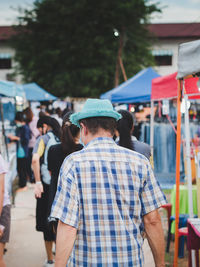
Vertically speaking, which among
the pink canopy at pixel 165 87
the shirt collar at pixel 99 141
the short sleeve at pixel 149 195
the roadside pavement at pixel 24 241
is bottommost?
the roadside pavement at pixel 24 241

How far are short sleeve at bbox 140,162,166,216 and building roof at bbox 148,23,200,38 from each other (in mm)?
33524

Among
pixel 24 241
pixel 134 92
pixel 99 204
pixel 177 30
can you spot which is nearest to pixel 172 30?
pixel 177 30

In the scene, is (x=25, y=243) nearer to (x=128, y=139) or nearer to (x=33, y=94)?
(x=128, y=139)

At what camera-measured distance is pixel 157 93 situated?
6.45 metres

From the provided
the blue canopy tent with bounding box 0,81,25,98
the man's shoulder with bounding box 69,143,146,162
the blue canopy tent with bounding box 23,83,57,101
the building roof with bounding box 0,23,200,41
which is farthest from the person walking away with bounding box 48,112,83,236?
the building roof with bounding box 0,23,200,41

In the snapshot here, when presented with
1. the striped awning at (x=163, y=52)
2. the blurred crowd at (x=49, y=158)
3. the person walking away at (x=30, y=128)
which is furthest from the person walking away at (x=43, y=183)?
the striped awning at (x=163, y=52)

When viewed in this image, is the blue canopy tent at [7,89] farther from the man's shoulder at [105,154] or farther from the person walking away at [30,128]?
the man's shoulder at [105,154]

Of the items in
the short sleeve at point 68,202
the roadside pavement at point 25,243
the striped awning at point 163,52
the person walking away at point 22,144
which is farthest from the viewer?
the striped awning at point 163,52

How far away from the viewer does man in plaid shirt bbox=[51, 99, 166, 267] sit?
2.06m

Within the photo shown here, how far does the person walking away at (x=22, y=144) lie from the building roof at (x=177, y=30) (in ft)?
88.2

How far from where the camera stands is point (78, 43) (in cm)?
2628

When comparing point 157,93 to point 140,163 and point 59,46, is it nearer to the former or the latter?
point 140,163

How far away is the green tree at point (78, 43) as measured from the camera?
26391 mm

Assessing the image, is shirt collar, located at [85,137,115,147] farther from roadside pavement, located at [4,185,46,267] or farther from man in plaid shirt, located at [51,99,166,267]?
roadside pavement, located at [4,185,46,267]
